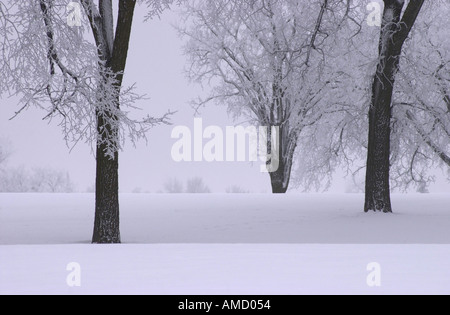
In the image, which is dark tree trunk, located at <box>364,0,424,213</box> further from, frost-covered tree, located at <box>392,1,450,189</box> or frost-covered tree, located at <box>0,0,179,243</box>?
frost-covered tree, located at <box>0,0,179,243</box>

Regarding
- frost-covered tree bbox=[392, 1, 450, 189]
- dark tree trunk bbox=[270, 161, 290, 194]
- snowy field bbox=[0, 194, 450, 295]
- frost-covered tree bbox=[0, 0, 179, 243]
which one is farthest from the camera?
dark tree trunk bbox=[270, 161, 290, 194]

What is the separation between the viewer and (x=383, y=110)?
1712 centimetres

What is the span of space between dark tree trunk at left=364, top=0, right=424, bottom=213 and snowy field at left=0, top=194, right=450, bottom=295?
82 cm

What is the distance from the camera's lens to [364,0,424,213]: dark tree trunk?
16.9 metres

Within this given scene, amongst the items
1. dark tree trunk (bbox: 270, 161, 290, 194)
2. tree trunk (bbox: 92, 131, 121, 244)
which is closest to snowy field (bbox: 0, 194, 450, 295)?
tree trunk (bbox: 92, 131, 121, 244)

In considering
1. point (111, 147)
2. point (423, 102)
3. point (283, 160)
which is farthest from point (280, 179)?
point (111, 147)

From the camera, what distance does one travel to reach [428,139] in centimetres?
2181

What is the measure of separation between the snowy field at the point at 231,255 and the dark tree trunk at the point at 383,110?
2.68 feet

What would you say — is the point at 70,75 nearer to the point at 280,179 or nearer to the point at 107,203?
the point at 107,203

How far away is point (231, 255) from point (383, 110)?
10979mm

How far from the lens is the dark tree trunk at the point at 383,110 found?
55.4ft

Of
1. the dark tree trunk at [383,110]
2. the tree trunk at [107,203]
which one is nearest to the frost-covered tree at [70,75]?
the tree trunk at [107,203]

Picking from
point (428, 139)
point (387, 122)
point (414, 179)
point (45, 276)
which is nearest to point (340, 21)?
point (387, 122)

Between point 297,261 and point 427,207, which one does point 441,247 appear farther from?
point 427,207
